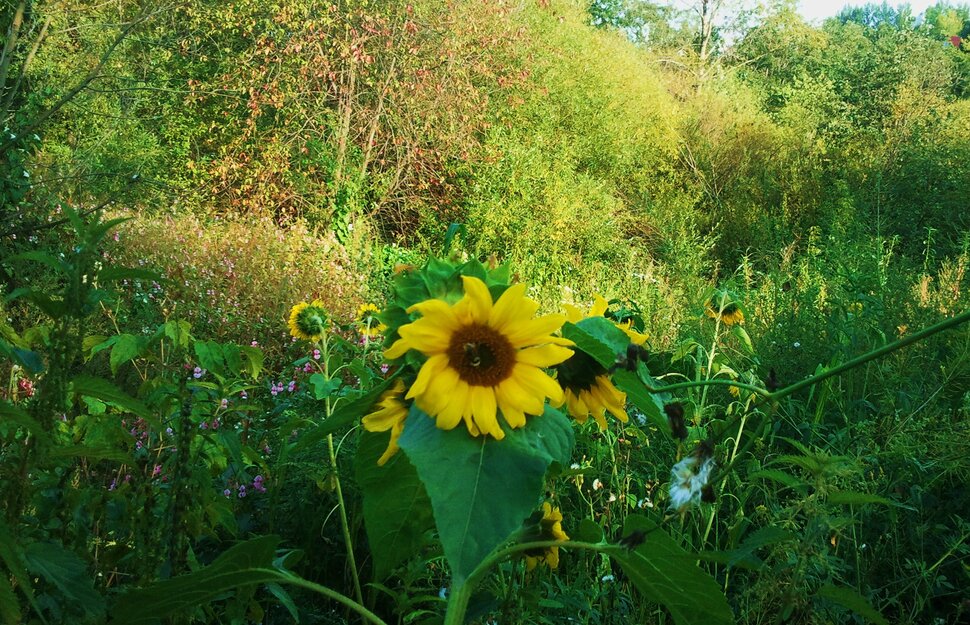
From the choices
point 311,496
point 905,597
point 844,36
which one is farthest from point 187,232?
point 844,36

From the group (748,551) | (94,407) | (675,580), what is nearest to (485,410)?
(675,580)

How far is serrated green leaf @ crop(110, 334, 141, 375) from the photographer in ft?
5.62

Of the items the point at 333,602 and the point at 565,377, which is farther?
the point at 333,602

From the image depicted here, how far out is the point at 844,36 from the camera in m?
33.9

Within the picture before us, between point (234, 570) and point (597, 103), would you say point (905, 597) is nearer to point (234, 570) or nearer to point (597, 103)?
point (234, 570)

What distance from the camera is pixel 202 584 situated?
2.90ft

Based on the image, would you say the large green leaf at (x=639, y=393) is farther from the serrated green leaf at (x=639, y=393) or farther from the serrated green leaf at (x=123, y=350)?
the serrated green leaf at (x=123, y=350)

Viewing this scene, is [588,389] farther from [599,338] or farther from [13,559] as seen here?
[13,559]

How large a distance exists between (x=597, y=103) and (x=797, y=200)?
2967mm

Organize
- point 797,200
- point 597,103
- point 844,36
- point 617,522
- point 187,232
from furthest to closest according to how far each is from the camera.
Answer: point 844,36 < point 597,103 < point 797,200 < point 187,232 < point 617,522

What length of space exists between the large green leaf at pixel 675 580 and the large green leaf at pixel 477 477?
144 millimetres

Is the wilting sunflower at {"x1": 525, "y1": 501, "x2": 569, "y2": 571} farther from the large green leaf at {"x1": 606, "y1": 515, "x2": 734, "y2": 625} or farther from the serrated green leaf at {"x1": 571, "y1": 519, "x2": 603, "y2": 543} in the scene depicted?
the large green leaf at {"x1": 606, "y1": 515, "x2": 734, "y2": 625}

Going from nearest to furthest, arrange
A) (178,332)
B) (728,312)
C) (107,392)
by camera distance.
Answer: (107,392), (178,332), (728,312)

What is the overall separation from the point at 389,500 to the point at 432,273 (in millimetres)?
259
